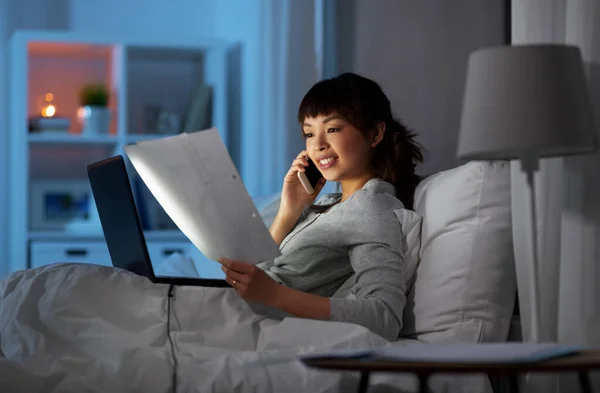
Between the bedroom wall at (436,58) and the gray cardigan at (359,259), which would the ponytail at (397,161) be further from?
the bedroom wall at (436,58)

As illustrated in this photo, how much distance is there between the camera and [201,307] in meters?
1.79

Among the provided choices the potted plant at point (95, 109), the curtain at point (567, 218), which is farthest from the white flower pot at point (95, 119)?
the curtain at point (567, 218)

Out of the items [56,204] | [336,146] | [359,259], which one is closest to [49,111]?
[56,204]

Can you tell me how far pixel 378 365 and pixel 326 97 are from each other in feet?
3.82

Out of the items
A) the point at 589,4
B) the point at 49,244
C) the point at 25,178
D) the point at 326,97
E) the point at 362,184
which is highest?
the point at 589,4

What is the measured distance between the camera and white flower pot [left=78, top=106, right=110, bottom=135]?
4.37m

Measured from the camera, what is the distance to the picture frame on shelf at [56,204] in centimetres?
454

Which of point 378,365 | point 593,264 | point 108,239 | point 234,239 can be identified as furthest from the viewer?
point 108,239

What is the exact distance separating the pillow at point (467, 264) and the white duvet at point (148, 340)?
27 centimetres

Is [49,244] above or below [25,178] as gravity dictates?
below

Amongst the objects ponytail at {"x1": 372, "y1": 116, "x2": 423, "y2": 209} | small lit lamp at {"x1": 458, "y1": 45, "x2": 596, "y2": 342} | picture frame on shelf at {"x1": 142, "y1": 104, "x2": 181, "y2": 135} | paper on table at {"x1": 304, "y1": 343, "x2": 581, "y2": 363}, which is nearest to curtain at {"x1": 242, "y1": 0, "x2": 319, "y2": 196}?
picture frame on shelf at {"x1": 142, "y1": 104, "x2": 181, "y2": 135}

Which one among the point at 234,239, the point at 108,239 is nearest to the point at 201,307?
the point at 234,239

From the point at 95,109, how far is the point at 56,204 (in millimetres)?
538

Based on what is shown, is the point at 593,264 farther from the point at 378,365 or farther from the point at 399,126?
the point at 399,126
